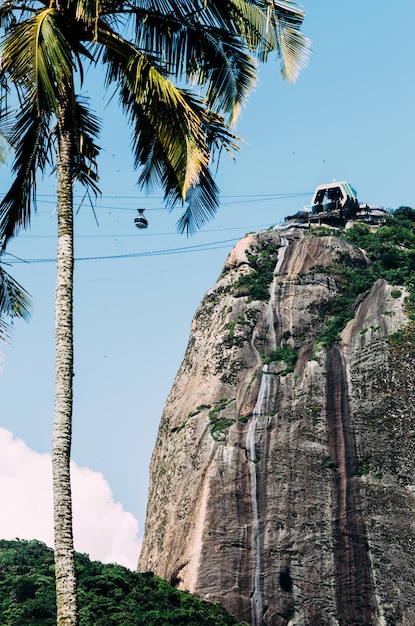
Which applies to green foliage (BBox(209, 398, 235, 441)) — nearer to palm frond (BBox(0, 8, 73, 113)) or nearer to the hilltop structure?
the hilltop structure

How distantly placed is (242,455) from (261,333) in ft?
33.2

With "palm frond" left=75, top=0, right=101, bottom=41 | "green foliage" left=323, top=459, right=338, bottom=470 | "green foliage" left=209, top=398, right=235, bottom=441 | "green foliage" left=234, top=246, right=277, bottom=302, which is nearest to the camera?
"palm frond" left=75, top=0, right=101, bottom=41

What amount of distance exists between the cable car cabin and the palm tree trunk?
58.6 meters

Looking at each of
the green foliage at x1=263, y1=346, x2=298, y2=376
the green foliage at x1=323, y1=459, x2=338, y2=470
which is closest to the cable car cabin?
the green foliage at x1=263, y1=346, x2=298, y2=376

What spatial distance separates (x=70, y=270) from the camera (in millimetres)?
10812

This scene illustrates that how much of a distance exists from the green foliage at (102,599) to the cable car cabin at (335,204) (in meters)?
33.1

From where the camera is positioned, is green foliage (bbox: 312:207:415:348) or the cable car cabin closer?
green foliage (bbox: 312:207:415:348)

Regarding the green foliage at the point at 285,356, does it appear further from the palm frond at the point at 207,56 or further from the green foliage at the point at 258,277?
the palm frond at the point at 207,56

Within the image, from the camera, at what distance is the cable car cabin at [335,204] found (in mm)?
69062

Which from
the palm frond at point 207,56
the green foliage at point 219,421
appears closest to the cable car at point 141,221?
the green foliage at point 219,421

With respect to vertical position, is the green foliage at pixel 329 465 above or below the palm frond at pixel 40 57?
above

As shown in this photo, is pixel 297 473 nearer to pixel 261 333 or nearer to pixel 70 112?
pixel 261 333

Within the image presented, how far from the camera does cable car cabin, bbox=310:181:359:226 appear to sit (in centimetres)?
6906

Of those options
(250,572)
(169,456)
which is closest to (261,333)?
(169,456)
